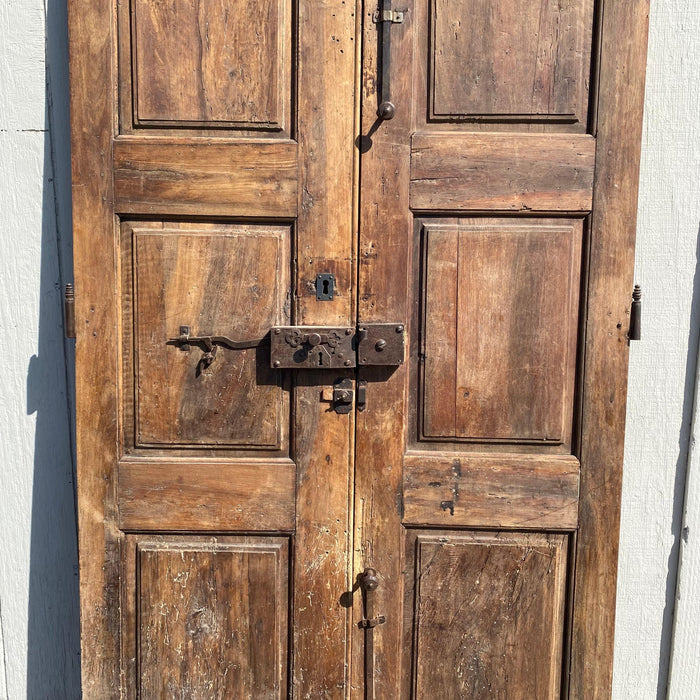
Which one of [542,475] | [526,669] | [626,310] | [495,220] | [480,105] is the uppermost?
[480,105]

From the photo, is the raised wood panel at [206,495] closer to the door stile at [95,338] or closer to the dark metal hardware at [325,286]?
the door stile at [95,338]

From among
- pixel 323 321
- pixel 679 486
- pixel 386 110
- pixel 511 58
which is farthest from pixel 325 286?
pixel 679 486

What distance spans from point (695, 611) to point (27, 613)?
188 cm

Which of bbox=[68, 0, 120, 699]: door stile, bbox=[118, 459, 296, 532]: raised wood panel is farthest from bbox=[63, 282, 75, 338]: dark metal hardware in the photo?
bbox=[118, 459, 296, 532]: raised wood panel

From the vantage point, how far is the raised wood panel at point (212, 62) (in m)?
1.46

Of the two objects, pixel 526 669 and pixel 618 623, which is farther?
pixel 618 623

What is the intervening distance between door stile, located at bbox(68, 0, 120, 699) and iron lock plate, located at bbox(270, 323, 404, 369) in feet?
1.37

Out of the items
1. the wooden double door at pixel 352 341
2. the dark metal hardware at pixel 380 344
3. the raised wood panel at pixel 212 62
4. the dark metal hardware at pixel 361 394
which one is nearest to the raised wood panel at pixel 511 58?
the wooden double door at pixel 352 341

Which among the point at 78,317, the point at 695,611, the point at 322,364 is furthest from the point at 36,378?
the point at 695,611

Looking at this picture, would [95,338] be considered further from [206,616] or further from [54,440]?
[206,616]

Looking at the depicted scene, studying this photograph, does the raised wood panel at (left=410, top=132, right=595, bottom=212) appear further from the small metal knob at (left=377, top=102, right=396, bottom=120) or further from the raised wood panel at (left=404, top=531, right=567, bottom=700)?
the raised wood panel at (left=404, top=531, right=567, bottom=700)

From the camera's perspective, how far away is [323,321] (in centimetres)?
151

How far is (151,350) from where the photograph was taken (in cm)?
153

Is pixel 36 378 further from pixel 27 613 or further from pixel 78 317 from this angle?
pixel 27 613
